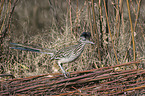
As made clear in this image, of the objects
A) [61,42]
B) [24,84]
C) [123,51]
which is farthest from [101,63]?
[24,84]

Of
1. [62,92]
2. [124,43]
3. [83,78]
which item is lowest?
[62,92]

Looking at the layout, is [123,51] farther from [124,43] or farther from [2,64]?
[2,64]

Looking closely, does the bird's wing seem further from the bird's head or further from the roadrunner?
the bird's head

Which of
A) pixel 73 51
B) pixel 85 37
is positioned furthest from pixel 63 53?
pixel 85 37

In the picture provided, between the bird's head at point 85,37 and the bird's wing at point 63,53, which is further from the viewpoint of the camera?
the bird's wing at point 63,53

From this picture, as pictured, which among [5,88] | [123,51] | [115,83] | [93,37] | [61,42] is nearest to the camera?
[5,88]

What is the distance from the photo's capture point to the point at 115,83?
1.93 metres

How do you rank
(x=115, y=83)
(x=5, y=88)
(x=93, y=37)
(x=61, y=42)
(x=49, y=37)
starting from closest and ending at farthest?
(x=5, y=88), (x=115, y=83), (x=93, y=37), (x=61, y=42), (x=49, y=37)

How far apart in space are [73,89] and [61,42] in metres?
1.25

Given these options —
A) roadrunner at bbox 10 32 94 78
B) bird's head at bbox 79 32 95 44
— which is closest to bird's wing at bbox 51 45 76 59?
roadrunner at bbox 10 32 94 78

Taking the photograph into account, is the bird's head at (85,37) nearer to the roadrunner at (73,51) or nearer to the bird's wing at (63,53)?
the roadrunner at (73,51)

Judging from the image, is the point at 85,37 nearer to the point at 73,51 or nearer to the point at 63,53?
the point at 73,51

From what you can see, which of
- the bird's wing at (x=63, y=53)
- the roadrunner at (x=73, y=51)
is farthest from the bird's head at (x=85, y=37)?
the bird's wing at (x=63, y=53)

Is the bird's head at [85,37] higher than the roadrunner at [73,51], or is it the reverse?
the bird's head at [85,37]
